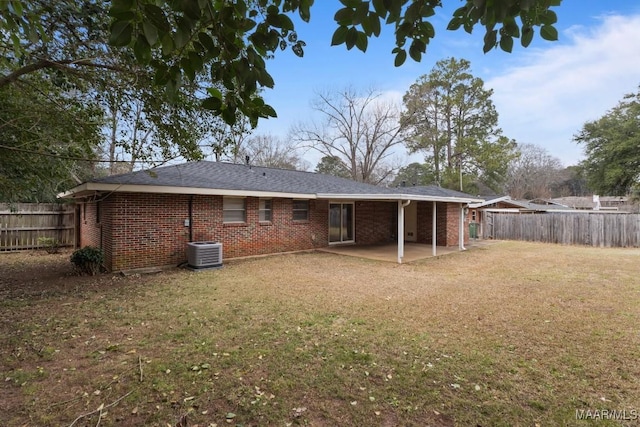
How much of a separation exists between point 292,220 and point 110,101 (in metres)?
7.11

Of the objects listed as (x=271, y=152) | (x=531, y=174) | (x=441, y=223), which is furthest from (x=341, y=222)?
(x=531, y=174)

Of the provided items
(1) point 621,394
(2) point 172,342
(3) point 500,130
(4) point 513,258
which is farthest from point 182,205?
(3) point 500,130

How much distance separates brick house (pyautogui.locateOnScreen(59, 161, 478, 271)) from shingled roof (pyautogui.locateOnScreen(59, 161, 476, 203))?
0.03 meters

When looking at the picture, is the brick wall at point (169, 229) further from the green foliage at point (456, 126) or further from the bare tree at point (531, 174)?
the bare tree at point (531, 174)

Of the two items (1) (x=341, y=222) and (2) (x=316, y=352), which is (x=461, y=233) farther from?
(2) (x=316, y=352)

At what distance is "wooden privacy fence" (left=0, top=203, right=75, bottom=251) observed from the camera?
11.6 meters

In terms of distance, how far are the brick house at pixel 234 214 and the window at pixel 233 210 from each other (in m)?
0.03

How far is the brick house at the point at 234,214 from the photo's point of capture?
8266mm

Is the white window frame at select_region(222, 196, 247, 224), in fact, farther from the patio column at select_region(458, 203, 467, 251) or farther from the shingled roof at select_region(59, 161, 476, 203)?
the patio column at select_region(458, 203, 467, 251)

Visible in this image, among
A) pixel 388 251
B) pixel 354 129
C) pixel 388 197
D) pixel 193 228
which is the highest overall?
pixel 354 129

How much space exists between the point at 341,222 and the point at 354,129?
14.6 metres

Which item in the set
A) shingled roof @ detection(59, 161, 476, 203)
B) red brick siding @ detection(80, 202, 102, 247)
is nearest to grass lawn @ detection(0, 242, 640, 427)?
shingled roof @ detection(59, 161, 476, 203)

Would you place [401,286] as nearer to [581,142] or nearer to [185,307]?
[185,307]

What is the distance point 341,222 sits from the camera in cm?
1345
